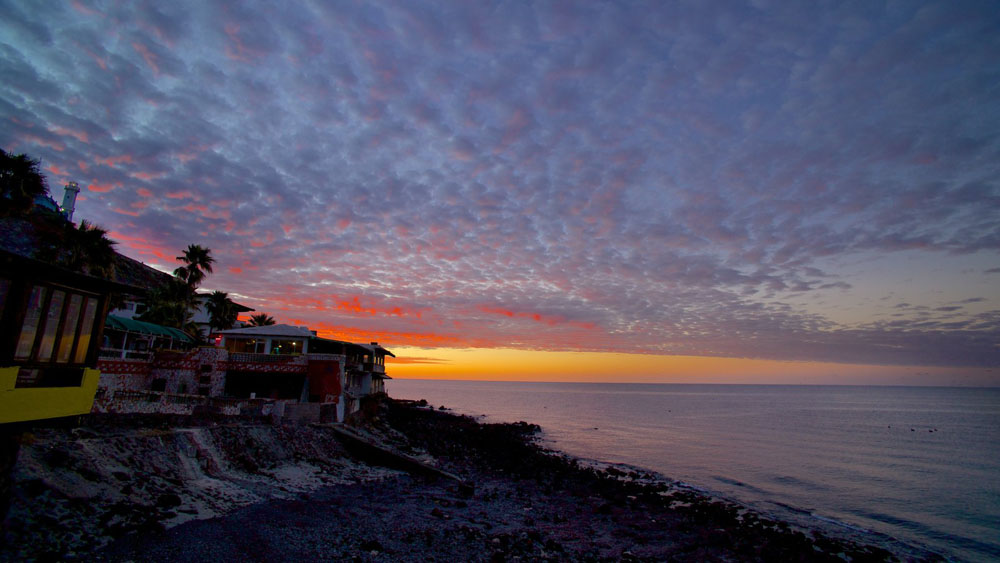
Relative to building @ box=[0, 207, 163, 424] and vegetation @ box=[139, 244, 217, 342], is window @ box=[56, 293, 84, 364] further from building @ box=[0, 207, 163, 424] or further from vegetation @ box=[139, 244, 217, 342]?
vegetation @ box=[139, 244, 217, 342]

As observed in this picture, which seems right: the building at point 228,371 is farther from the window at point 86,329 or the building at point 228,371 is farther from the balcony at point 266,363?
the window at point 86,329

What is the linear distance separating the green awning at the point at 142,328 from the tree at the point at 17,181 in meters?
11.5

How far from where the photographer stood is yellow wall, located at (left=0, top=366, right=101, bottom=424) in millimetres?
11133

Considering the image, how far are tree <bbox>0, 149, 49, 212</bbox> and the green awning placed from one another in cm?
1146

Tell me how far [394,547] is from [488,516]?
6413 millimetres

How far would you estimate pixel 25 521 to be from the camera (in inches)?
441

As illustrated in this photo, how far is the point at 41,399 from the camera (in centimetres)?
1197

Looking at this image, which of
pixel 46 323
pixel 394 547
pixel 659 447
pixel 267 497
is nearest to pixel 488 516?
pixel 394 547

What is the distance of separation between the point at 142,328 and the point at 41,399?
2560 cm

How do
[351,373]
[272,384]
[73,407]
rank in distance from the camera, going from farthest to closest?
[351,373], [272,384], [73,407]

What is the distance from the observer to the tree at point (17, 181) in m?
19.7

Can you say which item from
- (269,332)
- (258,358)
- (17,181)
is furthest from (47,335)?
(269,332)

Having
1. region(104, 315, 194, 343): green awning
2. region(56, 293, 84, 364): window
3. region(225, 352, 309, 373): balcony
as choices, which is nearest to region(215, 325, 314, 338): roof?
region(104, 315, 194, 343): green awning

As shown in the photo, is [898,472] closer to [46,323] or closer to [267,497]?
[267,497]
